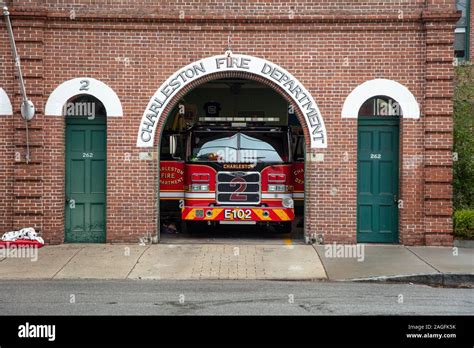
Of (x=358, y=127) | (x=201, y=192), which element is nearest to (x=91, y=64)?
(x=201, y=192)

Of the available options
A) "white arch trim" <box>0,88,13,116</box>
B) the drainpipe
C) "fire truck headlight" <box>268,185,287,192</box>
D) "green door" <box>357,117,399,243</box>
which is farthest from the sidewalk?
"white arch trim" <box>0,88,13,116</box>

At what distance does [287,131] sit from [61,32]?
18.1 feet

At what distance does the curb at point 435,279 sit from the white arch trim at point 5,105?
26.9 ft

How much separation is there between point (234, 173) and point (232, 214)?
0.93m

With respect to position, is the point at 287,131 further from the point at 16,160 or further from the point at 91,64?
the point at 16,160

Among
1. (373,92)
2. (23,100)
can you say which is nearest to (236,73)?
(373,92)

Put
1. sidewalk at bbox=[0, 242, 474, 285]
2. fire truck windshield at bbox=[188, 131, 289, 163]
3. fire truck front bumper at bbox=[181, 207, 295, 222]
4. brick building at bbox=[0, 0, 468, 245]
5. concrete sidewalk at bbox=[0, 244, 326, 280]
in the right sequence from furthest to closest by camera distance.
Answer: fire truck windshield at bbox=[188, 131, 289, 163]
fire truck front bumper at bbox=[181, 207, 295, 222]
brick building at bbox=[0, 0, 468, 245]
concrete sidewalk at bbox=[0, 244, 326, 280]
sidewalk at bbox=[0, 242, 474, 285]

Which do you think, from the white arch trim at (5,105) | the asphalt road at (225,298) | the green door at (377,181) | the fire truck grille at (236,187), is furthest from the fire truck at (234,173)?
the asphalt road at (225,298)

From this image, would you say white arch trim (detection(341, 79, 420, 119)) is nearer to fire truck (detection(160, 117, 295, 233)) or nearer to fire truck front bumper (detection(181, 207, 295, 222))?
fire truck (detection(160, 117, 295, 233))

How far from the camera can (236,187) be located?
16031mm

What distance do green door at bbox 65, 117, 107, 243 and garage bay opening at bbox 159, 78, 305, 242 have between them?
161 cm

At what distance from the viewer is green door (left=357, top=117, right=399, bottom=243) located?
15570mm

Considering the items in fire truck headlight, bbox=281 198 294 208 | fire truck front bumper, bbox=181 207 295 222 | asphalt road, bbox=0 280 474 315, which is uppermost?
fire truck headlight, bbox=281 198 294 208

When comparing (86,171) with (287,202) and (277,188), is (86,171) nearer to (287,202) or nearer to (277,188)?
(277,188)
